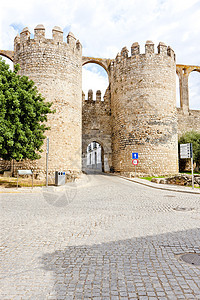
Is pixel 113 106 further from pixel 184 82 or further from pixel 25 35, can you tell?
pixel 184 82

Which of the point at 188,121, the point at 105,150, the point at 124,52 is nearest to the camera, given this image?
the point at 124,52

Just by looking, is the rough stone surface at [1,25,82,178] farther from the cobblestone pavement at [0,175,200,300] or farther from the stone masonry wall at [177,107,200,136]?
the stone masonry wall at [177,107,200,136]

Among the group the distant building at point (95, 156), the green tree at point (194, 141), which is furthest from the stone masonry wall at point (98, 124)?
the distant building at point (95, 156)

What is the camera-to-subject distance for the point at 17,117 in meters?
11.5

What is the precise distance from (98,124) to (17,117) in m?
14.2

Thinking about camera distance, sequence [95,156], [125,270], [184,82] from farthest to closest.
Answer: [95,156] < [184,82] < [125,270]

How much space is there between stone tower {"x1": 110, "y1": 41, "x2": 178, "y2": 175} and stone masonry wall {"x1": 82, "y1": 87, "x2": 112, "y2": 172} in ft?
11.2

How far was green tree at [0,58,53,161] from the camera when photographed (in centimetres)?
1113

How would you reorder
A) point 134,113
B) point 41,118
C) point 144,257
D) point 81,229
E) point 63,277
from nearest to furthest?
point 63,277 < point 144,257 < point 81,229 < point 41,118 < point 134,113

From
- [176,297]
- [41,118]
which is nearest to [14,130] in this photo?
[41,118]

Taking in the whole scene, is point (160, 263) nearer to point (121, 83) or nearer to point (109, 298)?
point (109, 298)

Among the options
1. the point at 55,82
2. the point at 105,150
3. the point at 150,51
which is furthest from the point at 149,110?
the point at 55,82

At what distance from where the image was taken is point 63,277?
238cm

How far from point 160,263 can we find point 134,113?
18.7 metres
